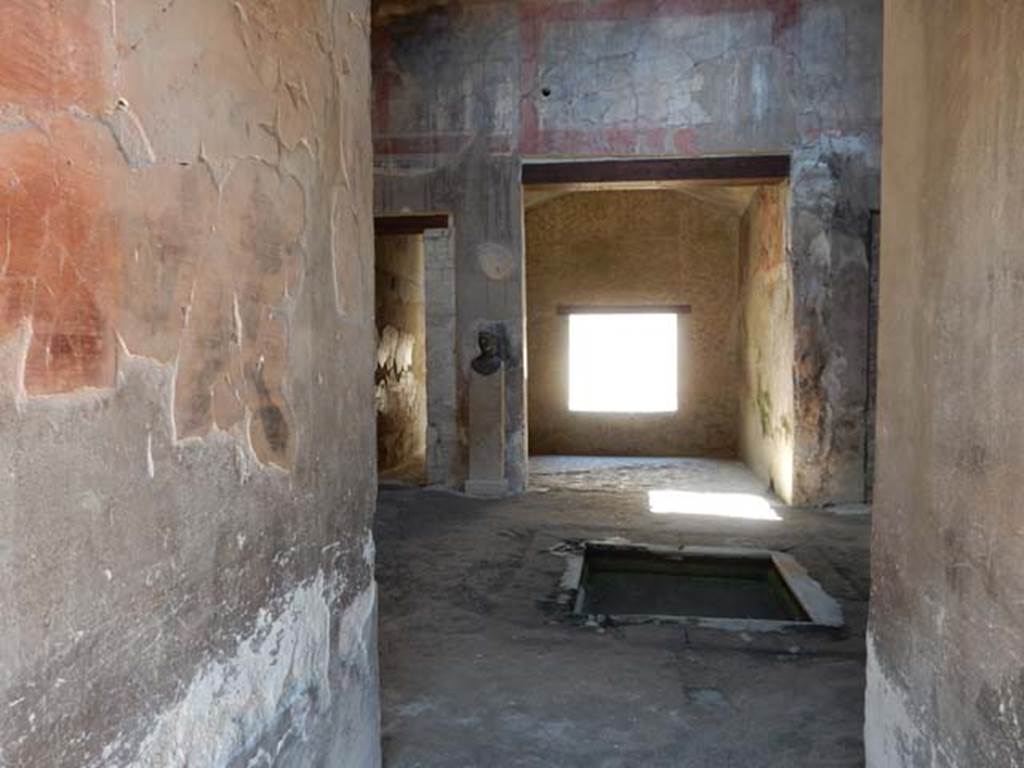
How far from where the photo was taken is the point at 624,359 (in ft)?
36.1

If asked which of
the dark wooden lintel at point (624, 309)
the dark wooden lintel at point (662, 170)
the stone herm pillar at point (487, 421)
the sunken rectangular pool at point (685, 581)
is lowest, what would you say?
the sunken rectangular pool at point (685, 581)

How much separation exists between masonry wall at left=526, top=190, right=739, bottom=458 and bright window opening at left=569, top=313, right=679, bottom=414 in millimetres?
447

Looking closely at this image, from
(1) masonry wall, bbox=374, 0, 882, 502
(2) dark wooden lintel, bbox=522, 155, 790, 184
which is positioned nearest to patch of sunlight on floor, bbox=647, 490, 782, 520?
(1) masonry wall, bbox=374, 0, 882, 502

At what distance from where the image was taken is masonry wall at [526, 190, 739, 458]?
33.9 ft

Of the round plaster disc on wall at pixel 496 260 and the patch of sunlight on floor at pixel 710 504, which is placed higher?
the round plaster disc on wall at pixel 496 260

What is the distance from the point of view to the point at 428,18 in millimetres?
6984

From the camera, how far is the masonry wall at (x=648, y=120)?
21.5ft

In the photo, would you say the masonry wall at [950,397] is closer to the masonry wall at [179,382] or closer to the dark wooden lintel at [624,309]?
the masonry wall at [179,382]

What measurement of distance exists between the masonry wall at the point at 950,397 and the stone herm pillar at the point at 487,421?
5.11m

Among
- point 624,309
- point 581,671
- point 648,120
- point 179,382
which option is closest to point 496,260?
point 648,120

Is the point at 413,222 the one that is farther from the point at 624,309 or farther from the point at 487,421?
the point at 624,309

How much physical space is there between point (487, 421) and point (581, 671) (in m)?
4.00

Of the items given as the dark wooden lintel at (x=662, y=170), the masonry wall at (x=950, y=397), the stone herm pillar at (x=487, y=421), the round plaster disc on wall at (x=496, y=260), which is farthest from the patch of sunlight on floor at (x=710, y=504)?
the masonry wall at (x=950, y=397)

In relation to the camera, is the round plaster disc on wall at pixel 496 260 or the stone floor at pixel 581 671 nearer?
the stone floor at pixel 581 671
